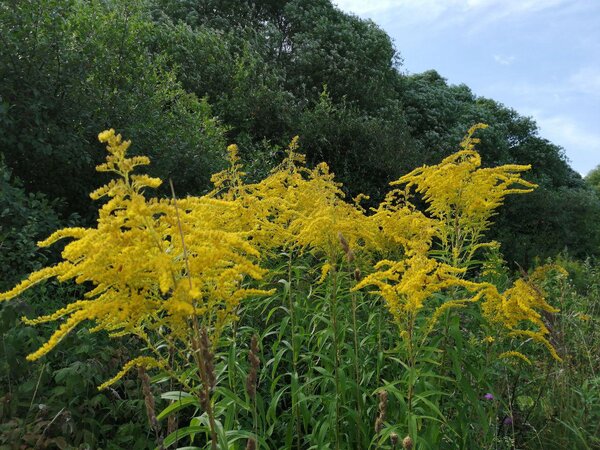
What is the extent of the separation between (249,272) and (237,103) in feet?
41.8

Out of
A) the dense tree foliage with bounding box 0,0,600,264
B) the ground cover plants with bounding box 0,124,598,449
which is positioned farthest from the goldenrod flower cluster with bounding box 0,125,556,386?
the dense tree foliage with bounding box 0,0,600,264

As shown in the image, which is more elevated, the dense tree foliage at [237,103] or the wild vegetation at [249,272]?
the dense tree foliage at [237,103]

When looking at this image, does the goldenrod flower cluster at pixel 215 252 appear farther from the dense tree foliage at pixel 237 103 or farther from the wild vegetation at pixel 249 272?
the dense tree foliage at pixel 237 103

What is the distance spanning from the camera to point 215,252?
79.4 inches

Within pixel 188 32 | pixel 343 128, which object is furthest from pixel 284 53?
pixel 343 128

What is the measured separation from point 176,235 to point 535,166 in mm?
26555

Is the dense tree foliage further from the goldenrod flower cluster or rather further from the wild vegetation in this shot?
the goldenrod flower cluster

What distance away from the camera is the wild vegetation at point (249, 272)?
2156mm

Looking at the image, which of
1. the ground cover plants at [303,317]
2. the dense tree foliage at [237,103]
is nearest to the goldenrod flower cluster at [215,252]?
the ground cover plants at [303,317]

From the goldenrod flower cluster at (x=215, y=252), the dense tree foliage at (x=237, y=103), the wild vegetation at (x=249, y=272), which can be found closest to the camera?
the goldenrod flower cluster at (x=215, y=252)

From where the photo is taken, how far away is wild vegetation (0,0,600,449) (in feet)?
7.07

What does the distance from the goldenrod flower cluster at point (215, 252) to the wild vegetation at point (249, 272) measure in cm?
1

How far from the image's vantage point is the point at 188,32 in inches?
612

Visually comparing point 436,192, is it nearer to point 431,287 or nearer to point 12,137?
point 431,287
